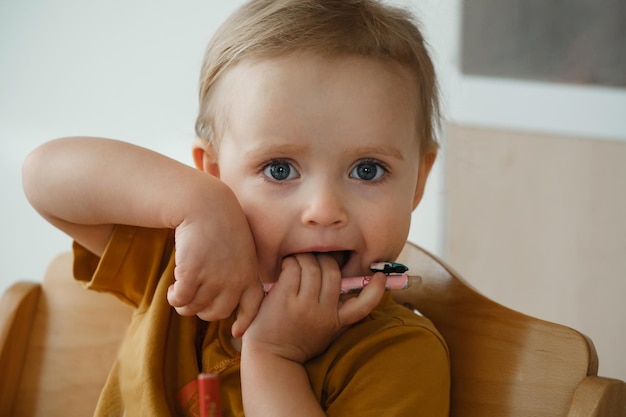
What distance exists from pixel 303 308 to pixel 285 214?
0.32 ft

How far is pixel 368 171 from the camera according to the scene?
2.84ft

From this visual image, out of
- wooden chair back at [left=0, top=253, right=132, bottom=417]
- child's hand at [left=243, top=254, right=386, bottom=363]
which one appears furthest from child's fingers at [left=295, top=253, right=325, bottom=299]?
wooden chair back at [left=0, top=253, right=132, bottom=417]

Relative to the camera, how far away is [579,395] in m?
0.78

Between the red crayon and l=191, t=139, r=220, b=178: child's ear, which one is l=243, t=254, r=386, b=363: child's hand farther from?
the red crayon

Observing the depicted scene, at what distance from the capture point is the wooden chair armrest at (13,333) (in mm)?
1065

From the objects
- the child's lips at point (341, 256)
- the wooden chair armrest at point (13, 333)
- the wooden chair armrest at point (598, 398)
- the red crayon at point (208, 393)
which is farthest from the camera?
the wooden chair armrest at point (13, 333)

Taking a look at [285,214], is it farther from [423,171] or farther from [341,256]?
[423,171]

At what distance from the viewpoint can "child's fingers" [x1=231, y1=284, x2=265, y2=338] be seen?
825mm

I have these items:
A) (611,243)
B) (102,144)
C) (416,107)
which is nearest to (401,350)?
(416,107)

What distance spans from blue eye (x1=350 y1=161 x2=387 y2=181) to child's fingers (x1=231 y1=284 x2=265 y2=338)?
0.51 ft

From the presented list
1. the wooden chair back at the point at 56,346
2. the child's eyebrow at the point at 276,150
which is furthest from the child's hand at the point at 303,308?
the wooden chair back at the point at 56,346

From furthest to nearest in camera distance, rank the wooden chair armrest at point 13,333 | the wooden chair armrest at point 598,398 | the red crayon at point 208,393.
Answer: the wooden chair armrest at point 13,333, the wooden chair armrest at point 598,398, the red crayon at point 208,393

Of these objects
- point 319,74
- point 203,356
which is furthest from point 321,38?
point 203,356

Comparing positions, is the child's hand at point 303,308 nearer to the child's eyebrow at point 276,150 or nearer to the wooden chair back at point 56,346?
the child's eyebrow at point 276,150
